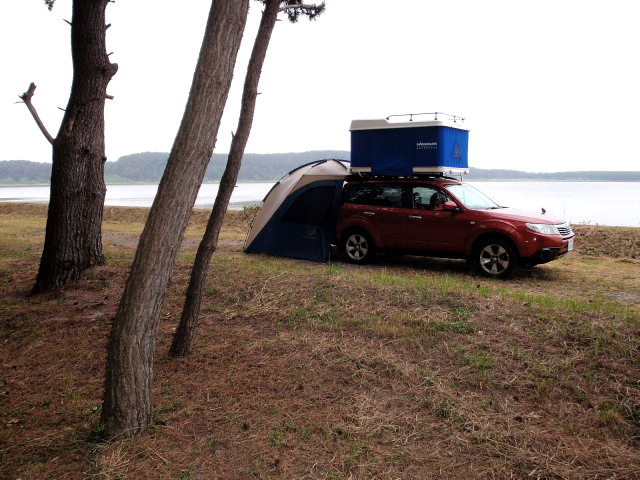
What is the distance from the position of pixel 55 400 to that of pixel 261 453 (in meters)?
2.15

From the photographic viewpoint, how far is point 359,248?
36.9 feet

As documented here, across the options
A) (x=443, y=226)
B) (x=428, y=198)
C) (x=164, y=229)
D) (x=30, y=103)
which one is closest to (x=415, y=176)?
(x=428, y=198)

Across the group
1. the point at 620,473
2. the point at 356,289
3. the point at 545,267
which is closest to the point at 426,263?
the point at 545,267

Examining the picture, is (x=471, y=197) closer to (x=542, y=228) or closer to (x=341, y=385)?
(x=542, y=228)

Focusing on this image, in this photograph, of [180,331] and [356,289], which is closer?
[180,331]

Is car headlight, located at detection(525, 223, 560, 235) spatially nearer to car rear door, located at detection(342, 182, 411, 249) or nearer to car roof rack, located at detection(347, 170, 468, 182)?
car roof rack, located at detection(347, 170, 468, 182)

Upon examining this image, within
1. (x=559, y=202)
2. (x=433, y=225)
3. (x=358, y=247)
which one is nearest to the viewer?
(x=433, y=225)

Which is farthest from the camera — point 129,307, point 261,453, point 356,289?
point 356,289

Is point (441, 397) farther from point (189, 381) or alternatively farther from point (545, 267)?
point (545, 267)

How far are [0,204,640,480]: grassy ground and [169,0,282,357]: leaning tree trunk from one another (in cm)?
31

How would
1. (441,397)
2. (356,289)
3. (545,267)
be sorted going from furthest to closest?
(545,267)
(356,289)
(441,397)

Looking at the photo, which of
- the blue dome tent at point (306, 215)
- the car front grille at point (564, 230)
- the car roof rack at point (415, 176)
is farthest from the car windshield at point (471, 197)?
the blue dome tent at point (306, 215)

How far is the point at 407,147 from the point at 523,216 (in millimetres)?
2519

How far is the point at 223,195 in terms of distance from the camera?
5.41 metres
